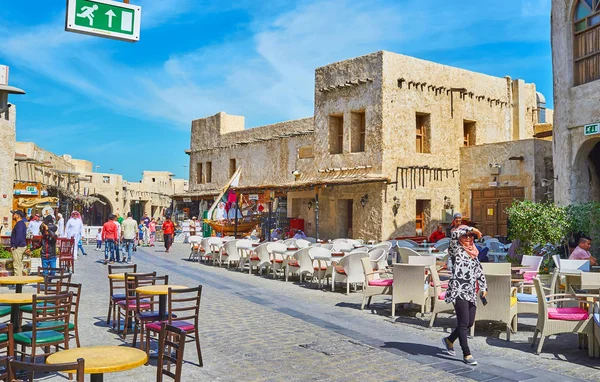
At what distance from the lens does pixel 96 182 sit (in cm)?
4544

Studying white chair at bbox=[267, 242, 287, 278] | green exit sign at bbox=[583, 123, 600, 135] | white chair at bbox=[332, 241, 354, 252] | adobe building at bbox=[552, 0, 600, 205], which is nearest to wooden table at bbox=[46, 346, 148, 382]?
white chair at bbox=[267, 242, 287, 278]

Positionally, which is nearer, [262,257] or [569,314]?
[569,314]

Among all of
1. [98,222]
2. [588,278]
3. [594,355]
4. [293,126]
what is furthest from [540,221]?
[98,222]

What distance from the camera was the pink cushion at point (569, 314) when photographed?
656 centimetres

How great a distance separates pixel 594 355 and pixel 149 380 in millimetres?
4879

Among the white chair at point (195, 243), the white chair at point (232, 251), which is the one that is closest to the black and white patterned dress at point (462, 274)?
the white chair at point (232, 251)

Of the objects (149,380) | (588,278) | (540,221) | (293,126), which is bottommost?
(149,380)

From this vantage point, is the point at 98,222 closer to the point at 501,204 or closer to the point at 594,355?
the point at 501,204

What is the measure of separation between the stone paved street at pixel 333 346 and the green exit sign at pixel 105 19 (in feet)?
12.8

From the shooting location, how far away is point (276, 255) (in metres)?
15.1

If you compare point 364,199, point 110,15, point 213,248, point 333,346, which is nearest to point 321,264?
point 213,248

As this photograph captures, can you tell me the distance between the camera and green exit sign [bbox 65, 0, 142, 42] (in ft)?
22.9

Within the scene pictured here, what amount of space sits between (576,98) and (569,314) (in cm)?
825

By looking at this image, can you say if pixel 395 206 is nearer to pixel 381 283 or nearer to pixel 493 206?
pixel 493 206
